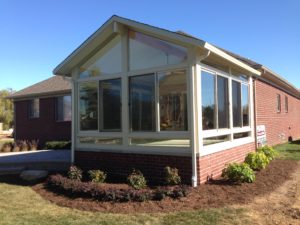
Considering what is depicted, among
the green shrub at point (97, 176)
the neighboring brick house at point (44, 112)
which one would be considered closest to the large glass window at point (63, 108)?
the neighboring brick house at point (44, 112)

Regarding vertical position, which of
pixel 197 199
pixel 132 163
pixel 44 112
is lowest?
pixel 197 199

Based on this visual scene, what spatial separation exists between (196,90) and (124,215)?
127 inches

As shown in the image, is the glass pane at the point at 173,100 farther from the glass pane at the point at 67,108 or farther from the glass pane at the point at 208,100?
the glass pane at the point at 67,108

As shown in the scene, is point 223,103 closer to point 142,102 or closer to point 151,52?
point 142,102

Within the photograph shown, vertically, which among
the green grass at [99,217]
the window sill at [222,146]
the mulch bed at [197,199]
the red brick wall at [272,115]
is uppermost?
the red brick wall at [272,115]

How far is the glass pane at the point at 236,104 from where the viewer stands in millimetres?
10047

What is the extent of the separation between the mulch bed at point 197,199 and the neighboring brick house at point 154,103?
519 millimetres

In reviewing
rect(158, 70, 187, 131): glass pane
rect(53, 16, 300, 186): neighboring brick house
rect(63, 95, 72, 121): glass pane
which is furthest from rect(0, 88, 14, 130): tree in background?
rect(158, 70, 187, 131): glass pane

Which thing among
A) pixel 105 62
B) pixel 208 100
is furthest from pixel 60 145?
pixel 208 100

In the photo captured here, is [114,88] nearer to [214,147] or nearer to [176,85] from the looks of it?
[176,85]

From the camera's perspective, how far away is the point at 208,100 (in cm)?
836

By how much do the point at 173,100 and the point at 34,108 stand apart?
14.7 metres

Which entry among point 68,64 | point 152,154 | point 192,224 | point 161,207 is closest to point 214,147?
point 152,154

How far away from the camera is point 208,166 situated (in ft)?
26.1
